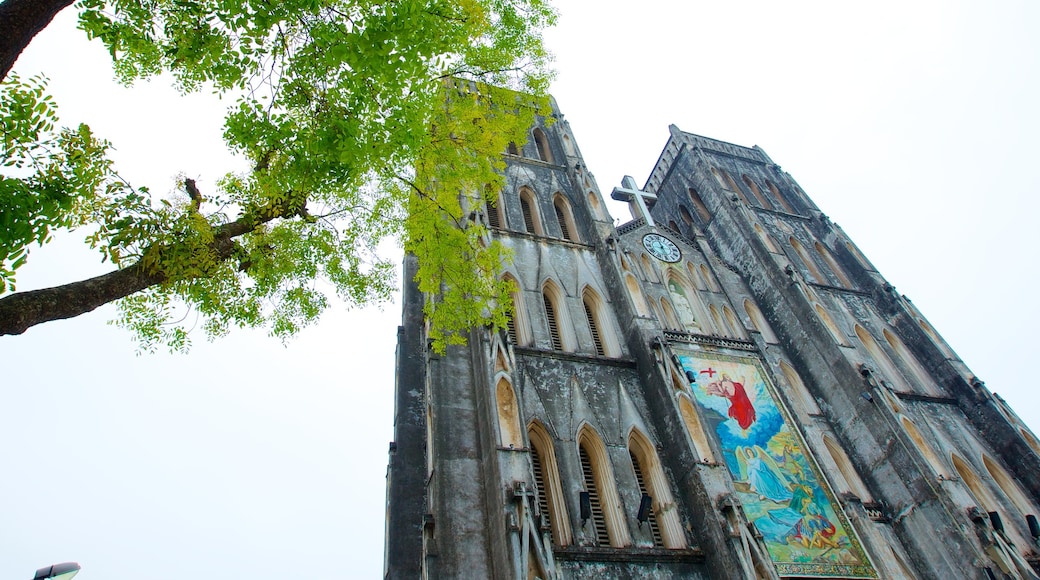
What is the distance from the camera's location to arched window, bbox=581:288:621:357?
17281 millimetres

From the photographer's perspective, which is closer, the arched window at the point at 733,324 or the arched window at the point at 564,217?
the arched window at the point at 733,324

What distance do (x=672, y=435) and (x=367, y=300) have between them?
7.59 metres

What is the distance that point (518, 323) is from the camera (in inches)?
666

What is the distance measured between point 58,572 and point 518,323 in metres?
11.7

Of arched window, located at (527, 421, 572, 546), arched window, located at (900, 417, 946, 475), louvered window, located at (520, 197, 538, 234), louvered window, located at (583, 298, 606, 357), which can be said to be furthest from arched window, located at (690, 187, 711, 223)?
arched window, located at (527, 421, 572, 546)

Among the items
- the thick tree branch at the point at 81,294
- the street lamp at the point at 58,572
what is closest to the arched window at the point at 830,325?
the thick tree branch at the point at 81,294

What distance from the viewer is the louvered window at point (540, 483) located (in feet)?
41.7

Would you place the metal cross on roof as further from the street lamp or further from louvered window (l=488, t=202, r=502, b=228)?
the street lamp

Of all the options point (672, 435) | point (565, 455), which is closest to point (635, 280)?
point (672, 435)

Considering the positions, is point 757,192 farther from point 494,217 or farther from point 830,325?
point 494,217

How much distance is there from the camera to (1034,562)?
16234 millimetres

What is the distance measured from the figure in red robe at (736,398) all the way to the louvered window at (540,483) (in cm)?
544

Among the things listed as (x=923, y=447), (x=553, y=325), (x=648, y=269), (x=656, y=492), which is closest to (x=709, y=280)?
(x=648, y=269)

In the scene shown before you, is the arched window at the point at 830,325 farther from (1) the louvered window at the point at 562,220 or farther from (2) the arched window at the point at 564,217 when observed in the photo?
(1) the louvered window at the point at 562,220
